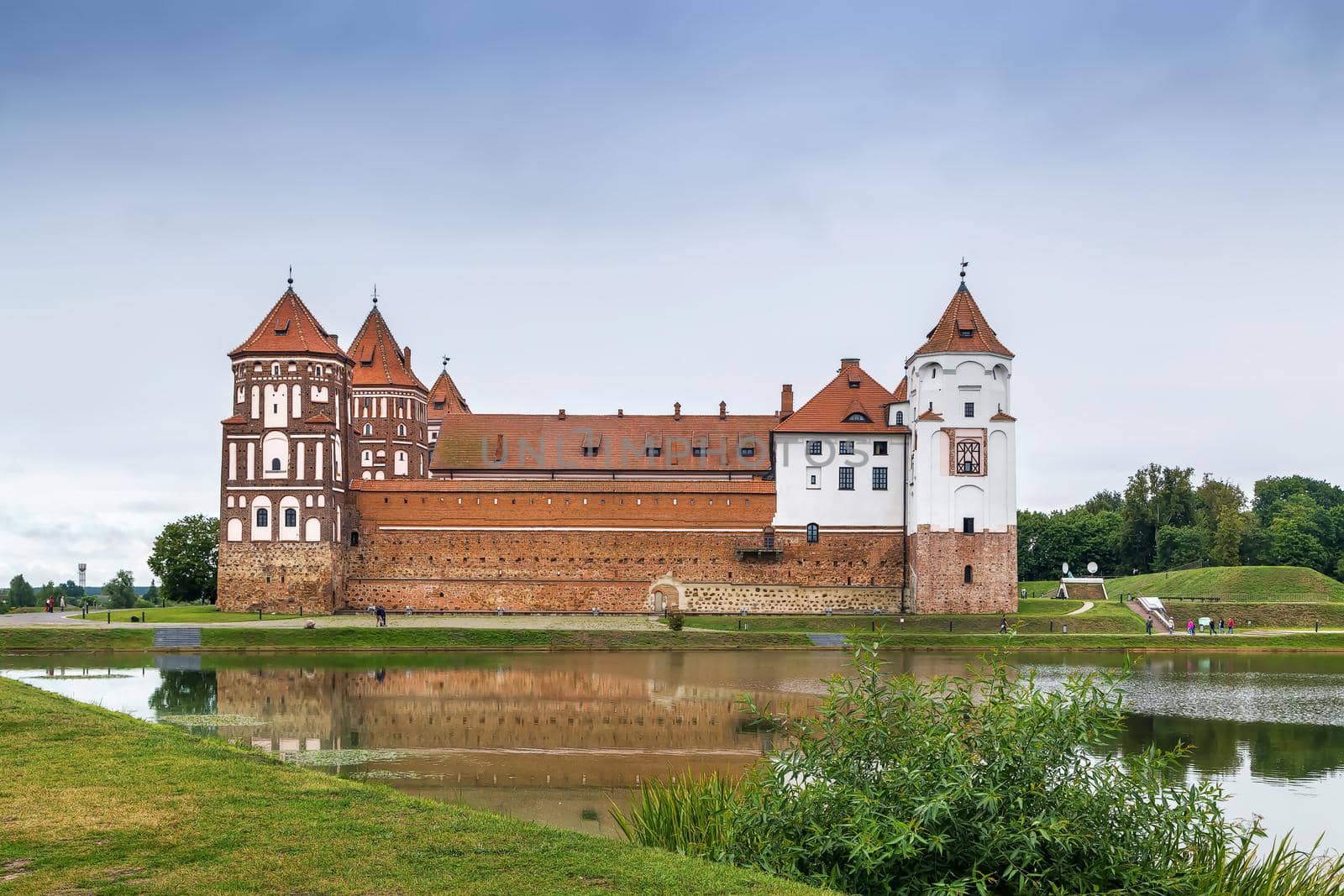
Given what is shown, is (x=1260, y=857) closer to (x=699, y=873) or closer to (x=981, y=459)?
(x=699, y=873)

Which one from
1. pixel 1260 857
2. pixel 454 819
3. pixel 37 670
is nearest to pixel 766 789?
pixel 454 819

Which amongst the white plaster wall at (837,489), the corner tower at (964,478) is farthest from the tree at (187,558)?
the corner tower at (964,478)

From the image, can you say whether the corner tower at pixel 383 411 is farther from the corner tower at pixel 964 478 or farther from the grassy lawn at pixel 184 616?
the corner tower at pixel 964 478

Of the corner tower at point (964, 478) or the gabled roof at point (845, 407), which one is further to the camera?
the gabled roof at point (845, 407)

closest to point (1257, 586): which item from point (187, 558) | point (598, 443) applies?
point (598, 443)

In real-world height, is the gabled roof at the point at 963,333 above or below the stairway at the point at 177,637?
above

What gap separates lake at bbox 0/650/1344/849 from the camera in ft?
46.7

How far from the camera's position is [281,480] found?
1661 inches

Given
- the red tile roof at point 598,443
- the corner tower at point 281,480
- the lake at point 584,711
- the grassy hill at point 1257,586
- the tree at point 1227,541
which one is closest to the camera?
the lake at point 584,711

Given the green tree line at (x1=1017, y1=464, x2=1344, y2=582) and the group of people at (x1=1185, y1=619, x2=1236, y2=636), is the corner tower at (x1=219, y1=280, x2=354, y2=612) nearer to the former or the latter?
the group of people at (x1=1185, y1=619, x2=1236, y2=636)

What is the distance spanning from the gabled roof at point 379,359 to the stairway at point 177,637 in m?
22.9

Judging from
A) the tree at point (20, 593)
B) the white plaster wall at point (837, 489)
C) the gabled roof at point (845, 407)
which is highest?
the gabled roof at point (845, 407)

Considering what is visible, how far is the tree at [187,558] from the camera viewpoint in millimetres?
51125

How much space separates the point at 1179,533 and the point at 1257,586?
52.1ft
